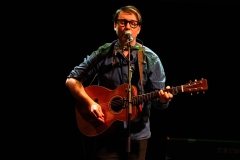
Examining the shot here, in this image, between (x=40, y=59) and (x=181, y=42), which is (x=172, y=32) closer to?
(x=181, y=42)

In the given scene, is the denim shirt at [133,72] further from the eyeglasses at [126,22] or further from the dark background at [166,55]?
the dark background at [166,55]

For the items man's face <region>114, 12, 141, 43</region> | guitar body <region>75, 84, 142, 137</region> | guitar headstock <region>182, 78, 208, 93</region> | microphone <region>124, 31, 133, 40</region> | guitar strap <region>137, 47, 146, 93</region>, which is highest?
man's face <region>114, 12, 141, 43</region>

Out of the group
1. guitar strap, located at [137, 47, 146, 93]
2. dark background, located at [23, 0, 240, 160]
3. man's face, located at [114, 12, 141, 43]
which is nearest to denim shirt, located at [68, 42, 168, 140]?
guitar strap, located at [137, 47, 146, 93]

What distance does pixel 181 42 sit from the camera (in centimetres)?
425

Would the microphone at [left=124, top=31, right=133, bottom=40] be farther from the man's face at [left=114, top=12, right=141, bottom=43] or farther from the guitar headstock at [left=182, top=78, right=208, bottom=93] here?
the guitar headstock at [left=182, top=78, right=208, bottom=93]

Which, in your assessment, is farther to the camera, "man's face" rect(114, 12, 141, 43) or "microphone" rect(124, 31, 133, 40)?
"man's face" rect(114, 12, 141, 43)

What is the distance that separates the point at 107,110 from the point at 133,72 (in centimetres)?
40

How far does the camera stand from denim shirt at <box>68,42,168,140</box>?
261 centimetres

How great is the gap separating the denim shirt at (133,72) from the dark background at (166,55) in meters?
1.39

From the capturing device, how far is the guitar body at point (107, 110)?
2.54 m

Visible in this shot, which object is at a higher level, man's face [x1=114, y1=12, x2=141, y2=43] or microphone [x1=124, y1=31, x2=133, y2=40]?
man's face [x1=114, y1=12, x2=141, y2=43]

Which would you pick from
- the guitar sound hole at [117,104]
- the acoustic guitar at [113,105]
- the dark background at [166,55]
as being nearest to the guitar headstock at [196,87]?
the acoustic guitar at [113,105]

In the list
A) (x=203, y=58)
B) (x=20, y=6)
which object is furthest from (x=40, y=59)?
(x=203, y=58)

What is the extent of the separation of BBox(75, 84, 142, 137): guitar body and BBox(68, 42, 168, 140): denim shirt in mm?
75
